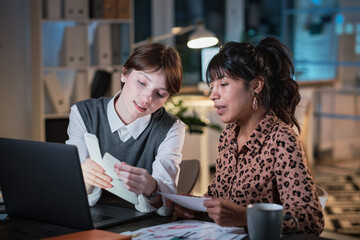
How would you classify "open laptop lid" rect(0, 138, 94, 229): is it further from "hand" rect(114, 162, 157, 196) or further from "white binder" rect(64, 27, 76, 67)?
"white binder" rect(64, 27, 76, 67)

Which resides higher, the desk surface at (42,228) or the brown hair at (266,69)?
the brown hair at (266,69)

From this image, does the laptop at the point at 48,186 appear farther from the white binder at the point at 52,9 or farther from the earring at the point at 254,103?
the white binder at the point at 52,9

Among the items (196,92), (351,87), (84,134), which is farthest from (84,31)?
(351,87)

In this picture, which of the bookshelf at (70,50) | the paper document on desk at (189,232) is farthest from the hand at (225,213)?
the bookshelf at (70,50)

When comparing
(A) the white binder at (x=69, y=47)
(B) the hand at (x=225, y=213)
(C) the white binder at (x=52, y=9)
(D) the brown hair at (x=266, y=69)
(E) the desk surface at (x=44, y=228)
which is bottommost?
(E) the desk surface at (x=44, y=228)

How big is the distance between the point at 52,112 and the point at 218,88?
3014mm

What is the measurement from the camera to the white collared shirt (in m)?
1.74

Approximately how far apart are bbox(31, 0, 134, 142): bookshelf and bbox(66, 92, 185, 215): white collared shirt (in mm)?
2483

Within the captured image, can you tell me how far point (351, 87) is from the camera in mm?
6609

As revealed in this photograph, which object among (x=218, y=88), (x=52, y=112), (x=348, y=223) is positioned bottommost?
(x=348, y=223)

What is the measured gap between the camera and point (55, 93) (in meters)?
4.42

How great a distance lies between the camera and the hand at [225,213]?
4.54ft

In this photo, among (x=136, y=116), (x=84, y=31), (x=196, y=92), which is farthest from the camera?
(x=196, y=92)

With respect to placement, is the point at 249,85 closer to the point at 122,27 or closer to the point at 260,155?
the point at 260,155
